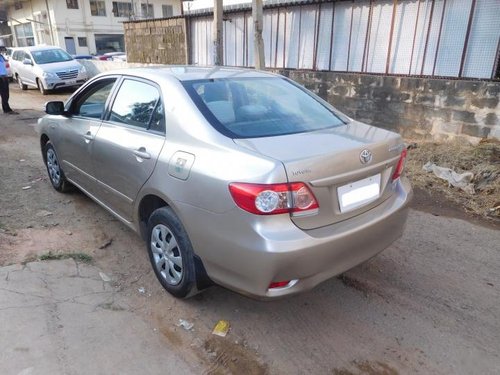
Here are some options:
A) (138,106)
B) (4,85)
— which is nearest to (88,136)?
(138,106)

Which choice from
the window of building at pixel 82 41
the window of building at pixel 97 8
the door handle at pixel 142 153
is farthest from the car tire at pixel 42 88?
the window of building at pixel 97 8

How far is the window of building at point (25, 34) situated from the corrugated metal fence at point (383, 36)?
1562 inches

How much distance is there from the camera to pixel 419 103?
266 inches

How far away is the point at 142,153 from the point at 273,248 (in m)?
1.34

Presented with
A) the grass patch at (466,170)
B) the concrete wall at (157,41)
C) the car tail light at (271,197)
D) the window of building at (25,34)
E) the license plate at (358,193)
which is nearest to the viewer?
the car tail light at (271,197)

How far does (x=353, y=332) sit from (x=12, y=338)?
216cm

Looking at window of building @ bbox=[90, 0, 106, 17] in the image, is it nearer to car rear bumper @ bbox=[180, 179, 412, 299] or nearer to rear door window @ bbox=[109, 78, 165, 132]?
rear door window @ bbox=[109, 78, 165, 132]

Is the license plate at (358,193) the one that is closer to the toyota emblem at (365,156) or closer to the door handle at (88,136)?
the toyota emblem at (365,156)

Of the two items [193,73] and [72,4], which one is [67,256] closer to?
[193,73]

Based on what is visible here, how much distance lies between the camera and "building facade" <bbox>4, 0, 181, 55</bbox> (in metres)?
35.4

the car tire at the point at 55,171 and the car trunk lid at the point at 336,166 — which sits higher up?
the car trunk lid at the point at 336,166

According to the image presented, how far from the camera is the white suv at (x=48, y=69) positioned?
47.2 ft

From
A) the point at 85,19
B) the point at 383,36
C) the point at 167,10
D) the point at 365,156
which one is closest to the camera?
the point at 365,156

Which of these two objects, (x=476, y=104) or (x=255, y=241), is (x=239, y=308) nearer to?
(x=255, y=241)
